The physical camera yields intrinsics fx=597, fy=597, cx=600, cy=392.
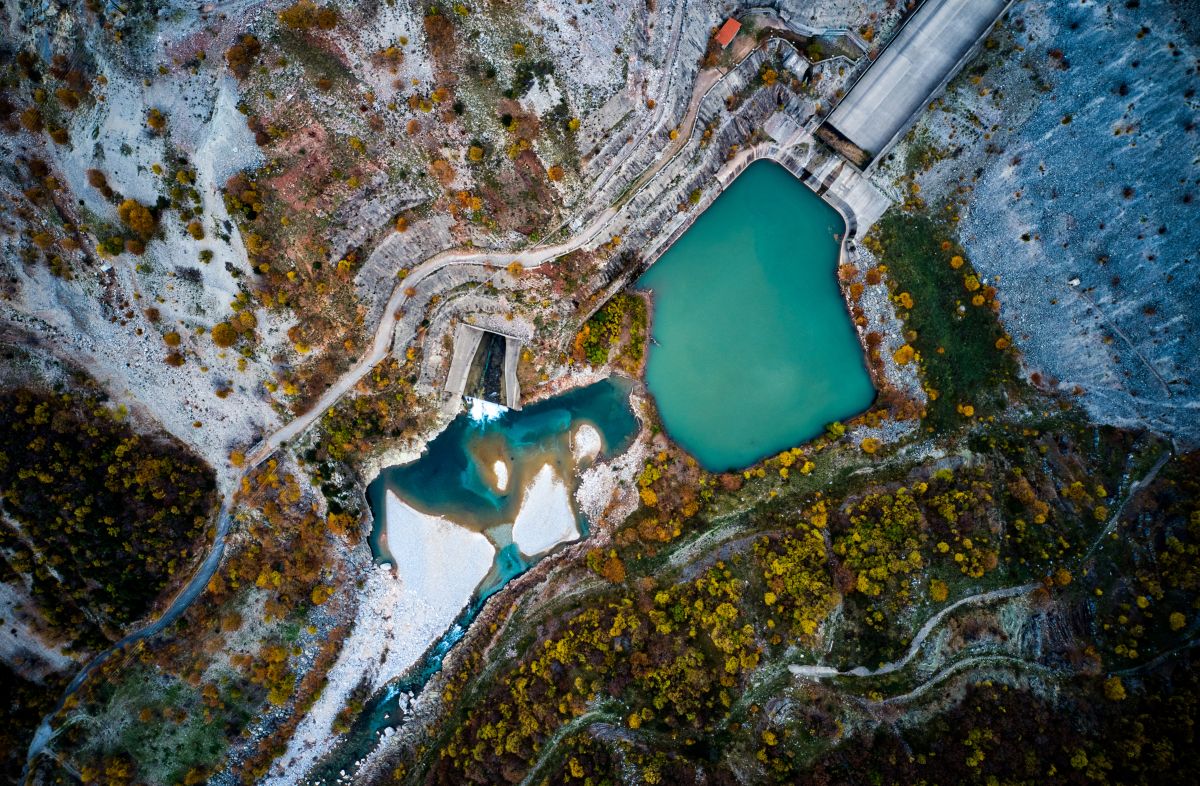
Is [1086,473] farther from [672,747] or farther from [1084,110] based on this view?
[672,747]

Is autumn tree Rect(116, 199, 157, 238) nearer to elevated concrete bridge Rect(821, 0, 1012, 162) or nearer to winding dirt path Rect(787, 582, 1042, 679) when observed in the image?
elevated concrete bridge Rect(821, 0, 1012, 162)

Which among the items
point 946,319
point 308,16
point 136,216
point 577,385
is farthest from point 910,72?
point 136,216

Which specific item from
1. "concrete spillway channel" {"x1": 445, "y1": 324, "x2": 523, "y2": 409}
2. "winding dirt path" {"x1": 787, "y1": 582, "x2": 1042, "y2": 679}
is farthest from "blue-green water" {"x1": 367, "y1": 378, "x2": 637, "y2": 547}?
"winding dirt path" {"x1": 787, "y1": 582, "x2": 1042, "y2": 679}

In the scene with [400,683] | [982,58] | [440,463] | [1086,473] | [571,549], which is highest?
[982,58]

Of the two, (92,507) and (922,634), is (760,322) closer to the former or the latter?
(922,634)

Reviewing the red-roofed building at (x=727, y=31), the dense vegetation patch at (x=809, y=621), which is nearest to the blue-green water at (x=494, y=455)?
the dense vegetation patch at (x=809, y=621)

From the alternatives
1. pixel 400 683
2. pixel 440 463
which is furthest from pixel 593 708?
pixel 440 463
